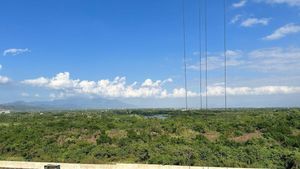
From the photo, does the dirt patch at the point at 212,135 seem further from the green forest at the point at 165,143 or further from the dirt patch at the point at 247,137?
the dirt patch at the point at 247,137

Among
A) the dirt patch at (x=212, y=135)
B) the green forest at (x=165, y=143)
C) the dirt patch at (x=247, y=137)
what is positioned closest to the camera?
the green forest at (x=165, y=143)

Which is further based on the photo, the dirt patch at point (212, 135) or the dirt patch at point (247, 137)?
the dirt patch at point (212, 135)

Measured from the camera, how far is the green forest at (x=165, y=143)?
106 ft

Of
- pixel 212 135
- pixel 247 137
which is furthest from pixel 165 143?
pixel 247 137

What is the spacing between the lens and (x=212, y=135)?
4262 centimetres

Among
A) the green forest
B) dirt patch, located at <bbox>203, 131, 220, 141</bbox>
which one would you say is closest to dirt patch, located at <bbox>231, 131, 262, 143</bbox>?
the green forest

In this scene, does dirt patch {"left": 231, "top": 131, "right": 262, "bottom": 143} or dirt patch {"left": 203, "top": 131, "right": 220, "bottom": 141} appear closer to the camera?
dirt patch {"left": 231, "top": 131, "right": 262, "bottom": 143}

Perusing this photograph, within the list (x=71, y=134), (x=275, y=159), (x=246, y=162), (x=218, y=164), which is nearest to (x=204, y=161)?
(x=218, y=164)

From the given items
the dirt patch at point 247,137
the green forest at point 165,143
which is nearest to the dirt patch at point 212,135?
the green forest at point 165,143

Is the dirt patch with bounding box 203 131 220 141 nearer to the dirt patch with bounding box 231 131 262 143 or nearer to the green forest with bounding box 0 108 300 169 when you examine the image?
the green forest with bounding box 0 108 300 169

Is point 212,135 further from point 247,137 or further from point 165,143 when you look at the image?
point 165,143

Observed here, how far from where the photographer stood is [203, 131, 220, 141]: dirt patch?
135 feet

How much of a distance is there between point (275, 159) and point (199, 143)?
27.1 ft

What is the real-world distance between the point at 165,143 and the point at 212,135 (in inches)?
270
